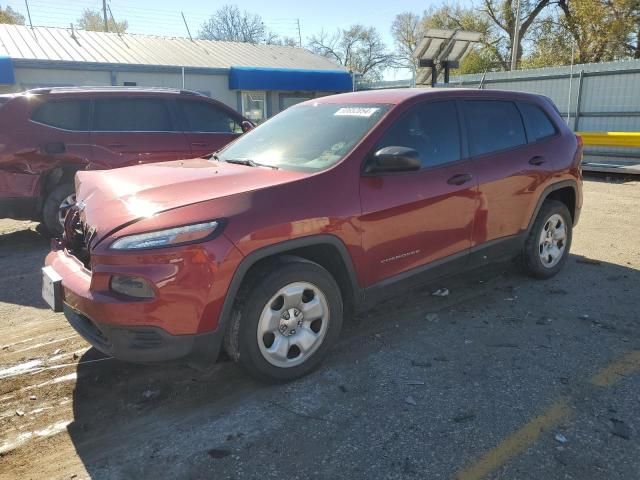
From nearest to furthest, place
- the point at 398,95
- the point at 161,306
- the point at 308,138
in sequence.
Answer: the point at 161,306, the point at 308,138, the point at 398,95

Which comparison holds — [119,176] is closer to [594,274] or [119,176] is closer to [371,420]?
[371,420]

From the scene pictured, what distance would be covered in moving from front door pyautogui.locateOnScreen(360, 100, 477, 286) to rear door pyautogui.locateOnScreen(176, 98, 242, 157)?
161 inches

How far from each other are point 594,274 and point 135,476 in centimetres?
470

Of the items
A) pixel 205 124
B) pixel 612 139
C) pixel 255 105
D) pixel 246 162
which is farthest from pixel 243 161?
pixel 255 105

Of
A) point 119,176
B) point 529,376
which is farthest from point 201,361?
point 529,376

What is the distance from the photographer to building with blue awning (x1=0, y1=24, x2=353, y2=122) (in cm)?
1840

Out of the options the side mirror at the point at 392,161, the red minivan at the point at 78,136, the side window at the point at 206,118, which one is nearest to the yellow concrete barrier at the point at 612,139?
the side window at the point at 206,118

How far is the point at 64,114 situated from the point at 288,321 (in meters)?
4.82

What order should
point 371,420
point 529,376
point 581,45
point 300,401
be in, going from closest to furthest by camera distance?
1. point 371,420
2. point 300,401
3. point 529,376
4. point 581,45

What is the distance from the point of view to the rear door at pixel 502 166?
4.30 m

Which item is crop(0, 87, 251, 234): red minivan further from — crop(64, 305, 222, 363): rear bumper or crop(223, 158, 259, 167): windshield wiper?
crop(64, 305, 222, 363): rear bumper

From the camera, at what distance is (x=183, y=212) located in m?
2.80

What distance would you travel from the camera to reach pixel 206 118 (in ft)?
24.6

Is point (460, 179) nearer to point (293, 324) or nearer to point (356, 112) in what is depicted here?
point (356, 112)
